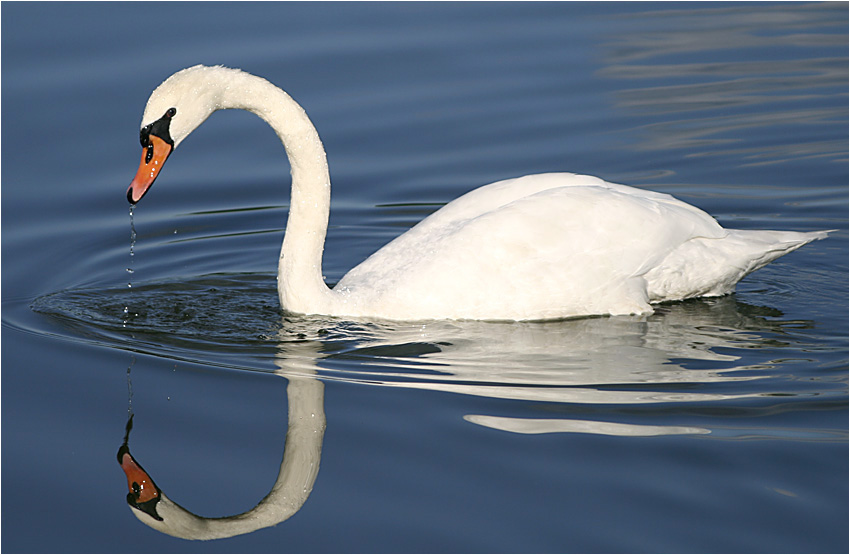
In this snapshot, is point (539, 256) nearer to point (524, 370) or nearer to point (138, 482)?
point (524, 370)

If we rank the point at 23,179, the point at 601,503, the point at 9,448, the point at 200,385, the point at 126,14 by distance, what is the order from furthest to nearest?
the point at 126,14
the point at 23,179
the point at 200,385
the point at 9,448
the point at 601,503

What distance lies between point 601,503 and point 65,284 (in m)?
5.36

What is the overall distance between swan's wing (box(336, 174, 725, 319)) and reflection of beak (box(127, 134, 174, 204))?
61.0 inches

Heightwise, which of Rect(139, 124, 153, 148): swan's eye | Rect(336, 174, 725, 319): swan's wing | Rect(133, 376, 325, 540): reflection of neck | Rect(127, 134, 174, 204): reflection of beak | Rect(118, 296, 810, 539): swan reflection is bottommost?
Rect(133, 376, 325, 540): reflection of neck

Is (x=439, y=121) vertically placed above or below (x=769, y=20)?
below

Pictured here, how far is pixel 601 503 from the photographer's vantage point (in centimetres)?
563

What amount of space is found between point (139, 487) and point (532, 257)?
320 centimetres

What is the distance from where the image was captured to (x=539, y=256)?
26.8 ft

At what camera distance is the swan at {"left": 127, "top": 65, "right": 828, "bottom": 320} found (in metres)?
8.12

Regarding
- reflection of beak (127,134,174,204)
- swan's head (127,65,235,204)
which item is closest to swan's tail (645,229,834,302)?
swan's head (127,65,235,204)

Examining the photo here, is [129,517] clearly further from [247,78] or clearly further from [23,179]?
[23,179]

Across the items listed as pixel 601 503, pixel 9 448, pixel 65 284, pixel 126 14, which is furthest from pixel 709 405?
pixel 126 14

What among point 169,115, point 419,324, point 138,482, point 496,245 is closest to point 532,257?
point 496,245

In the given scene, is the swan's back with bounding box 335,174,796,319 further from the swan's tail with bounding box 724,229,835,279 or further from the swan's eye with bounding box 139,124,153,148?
the swan's eye with bounding box 139,124,153,148
